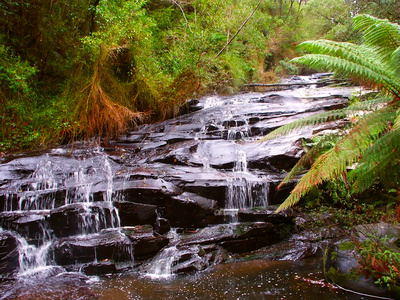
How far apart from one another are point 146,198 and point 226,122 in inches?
164

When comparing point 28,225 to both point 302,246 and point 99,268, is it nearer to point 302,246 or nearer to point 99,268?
point 99,268

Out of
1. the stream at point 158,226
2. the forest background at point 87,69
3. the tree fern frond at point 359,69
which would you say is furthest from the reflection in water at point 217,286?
the forest background at point 87,69

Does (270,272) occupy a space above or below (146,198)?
below

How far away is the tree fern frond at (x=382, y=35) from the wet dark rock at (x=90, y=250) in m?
4.23

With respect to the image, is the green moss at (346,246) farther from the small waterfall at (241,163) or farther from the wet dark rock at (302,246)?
the small waterfall at (241,163)

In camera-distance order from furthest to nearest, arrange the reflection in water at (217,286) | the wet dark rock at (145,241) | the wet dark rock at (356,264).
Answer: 1. the wet dark rock at (145,241)
2. the reflection in water at (217,286)
3. the wet dark rock at (356,264)

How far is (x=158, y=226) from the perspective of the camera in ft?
16.1

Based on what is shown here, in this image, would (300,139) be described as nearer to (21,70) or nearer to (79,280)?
(79,280)

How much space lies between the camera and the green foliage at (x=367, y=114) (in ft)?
8.63

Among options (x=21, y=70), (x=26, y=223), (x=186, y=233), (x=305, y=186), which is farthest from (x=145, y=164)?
(x=305, y=186)

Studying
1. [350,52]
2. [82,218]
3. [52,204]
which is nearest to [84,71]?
[52,204]

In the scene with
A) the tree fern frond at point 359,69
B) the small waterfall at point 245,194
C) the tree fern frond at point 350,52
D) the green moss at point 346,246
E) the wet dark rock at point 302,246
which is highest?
the tree fern frond at point 350,52

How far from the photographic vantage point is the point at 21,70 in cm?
669

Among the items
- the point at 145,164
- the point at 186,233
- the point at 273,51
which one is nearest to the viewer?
the point at 186,233
